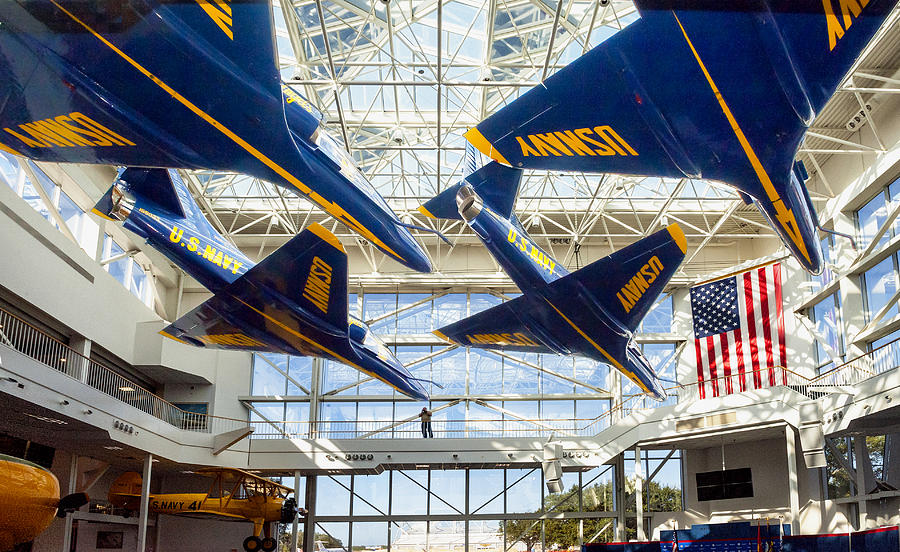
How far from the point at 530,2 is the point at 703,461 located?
783 inches

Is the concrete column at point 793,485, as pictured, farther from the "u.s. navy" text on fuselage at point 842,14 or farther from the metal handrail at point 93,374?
the metal handrail at point 93,374

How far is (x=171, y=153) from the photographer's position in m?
11.9

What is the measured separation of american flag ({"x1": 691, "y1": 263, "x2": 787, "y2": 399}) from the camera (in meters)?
27.9

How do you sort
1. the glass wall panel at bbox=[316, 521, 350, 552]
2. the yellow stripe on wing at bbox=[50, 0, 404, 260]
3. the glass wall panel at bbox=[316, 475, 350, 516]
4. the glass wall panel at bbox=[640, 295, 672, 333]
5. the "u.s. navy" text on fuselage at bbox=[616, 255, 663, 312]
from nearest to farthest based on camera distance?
the yellow stripe on wing at bbox=[50, 0, 404, 260]
the "u.s. navy" text on fuselage at bbox=[616, 255, 663, 312]
the glass wall panel at bbox=[316, 521, 350, 552]
the glass wall panel at bbox=[316, 475, 350, 516]
the glass wall panel at bbox=[640, 295, 672, 333]

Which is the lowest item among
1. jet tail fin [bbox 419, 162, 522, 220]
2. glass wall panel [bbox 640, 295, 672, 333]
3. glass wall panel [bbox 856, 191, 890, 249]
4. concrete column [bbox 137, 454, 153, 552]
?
concrete column [bbox 137, 454, 153, 552]

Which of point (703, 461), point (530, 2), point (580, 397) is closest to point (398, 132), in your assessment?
point (530, 2)

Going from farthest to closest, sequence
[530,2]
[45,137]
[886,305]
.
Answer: [886,305], [530,2], [45,137]

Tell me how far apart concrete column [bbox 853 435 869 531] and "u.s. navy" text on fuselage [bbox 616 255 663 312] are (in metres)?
10.7

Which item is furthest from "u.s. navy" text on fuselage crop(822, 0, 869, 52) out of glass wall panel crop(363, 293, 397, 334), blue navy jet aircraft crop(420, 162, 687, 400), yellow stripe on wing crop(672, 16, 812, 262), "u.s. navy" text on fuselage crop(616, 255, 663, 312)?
glass wall panel crop(363, 293, 397, 334)

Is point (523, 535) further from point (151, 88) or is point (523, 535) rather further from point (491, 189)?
point (151, 88)

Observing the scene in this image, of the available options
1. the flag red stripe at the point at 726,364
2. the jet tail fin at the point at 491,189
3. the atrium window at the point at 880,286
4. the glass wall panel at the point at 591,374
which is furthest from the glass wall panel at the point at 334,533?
the atrium window at the point at 880,286

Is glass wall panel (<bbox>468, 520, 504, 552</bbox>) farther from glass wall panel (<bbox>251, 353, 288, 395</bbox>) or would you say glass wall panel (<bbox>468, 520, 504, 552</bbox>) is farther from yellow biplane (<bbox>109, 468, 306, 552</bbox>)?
glass wall panel (<bbox>251, 353, 288, 395</bbox>)

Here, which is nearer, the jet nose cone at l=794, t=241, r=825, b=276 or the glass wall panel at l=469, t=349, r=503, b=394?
the jet nose cone at l=794, t=241, r=825, b=276

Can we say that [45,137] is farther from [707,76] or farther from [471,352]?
[471,352]
